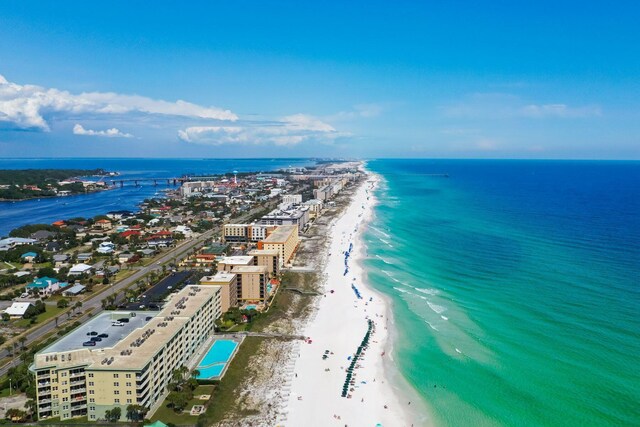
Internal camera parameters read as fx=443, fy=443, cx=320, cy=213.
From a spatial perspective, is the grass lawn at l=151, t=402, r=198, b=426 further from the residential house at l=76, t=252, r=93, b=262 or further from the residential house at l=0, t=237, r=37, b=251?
the residential house at l=0, t=237, r=37, b=251

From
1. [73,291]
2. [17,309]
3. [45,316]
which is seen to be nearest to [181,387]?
[45,316]

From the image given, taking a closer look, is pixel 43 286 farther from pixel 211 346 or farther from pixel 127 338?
pixel 127 338

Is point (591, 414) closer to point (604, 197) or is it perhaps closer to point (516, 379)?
point (516, 379)

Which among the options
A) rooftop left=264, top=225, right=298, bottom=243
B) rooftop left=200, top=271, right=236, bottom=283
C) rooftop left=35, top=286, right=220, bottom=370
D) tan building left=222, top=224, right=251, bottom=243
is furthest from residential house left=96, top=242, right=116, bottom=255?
rooftop left=35, top=286, right=220, bottom=370

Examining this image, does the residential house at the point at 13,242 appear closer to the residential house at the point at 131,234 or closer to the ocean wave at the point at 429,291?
the residential house at the point at 131,234

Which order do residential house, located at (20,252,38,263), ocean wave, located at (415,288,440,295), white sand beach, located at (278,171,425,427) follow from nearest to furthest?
white sand beach, located at (278,171,425,427), ocean wave, located at (415,288,440,295), residential house, located at (20,252,38,263)

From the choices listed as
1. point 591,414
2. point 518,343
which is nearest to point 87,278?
point 518,343
